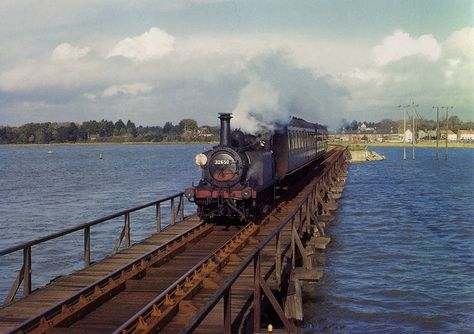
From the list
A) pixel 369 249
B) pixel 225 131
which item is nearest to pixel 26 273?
pixel 225 131

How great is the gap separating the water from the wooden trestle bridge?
240 cm

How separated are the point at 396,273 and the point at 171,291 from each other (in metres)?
13.3

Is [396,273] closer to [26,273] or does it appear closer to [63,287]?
[63,287]

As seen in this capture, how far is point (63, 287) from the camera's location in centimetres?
1230

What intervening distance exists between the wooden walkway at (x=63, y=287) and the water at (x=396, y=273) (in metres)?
5.08

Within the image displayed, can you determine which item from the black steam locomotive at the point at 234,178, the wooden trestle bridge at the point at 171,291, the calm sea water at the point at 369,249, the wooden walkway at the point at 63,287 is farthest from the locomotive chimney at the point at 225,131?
the calm sea water at the point at 369,249

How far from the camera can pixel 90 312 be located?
10.8 m

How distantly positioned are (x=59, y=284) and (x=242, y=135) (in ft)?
30.8

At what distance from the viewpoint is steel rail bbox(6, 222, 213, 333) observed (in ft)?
31.6

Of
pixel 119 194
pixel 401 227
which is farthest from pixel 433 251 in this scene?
pixel 119 194

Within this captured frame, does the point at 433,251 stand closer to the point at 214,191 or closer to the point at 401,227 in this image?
the point at 401,227

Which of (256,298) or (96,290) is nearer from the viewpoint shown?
(256,298)

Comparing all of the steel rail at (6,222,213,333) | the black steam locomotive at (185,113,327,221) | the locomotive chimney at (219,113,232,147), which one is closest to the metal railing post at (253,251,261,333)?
the steel rail at (6,222,213,333)

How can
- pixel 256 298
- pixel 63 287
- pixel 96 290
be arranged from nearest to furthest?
pixel 256 298, pixel 96 290, pixel 63 287
